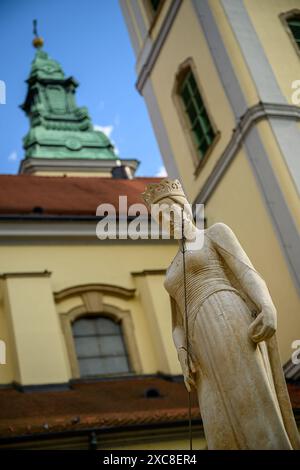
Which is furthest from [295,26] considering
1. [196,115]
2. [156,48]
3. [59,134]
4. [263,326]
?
[59,134]

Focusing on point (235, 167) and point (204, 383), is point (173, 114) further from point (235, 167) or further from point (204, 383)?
point (204, 383)

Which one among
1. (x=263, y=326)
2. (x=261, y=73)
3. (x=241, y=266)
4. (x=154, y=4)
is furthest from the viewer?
(x=154, y=4)

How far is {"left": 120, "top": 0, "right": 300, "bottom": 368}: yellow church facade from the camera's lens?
11.4 m

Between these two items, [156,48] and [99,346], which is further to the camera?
[156,48]

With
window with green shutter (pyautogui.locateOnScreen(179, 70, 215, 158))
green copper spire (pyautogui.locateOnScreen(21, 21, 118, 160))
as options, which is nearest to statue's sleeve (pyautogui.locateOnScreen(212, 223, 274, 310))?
window with green shutter (pyautogui.locateOnScreen(179, 70, 215, 158))

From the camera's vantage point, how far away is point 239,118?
12.7 m

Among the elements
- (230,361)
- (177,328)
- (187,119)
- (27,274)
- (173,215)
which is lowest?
(230,361)

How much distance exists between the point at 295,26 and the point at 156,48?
354 cm

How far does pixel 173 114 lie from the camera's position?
15664 mm

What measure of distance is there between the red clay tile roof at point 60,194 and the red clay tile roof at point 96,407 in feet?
13.5

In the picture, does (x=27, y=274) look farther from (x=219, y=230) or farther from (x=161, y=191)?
(x=219, y=230)

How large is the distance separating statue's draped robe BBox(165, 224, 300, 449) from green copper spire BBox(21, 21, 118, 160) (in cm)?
2413

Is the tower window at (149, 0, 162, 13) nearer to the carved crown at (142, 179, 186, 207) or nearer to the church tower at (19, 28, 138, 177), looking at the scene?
the church tower at (19, 28, 138, 177)

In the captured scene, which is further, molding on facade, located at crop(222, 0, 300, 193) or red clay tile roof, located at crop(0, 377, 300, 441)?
molding on facade, located at crop(222, 0, 300, 193)
